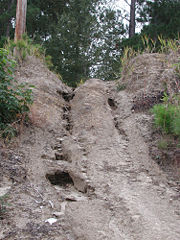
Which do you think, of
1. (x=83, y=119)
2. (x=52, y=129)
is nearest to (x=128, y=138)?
(x=83, y=119)

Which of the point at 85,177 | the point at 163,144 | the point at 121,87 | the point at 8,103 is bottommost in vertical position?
the point at 85,177

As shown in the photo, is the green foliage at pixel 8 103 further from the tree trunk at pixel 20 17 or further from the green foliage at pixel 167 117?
the tree trunk at pixel 20 17

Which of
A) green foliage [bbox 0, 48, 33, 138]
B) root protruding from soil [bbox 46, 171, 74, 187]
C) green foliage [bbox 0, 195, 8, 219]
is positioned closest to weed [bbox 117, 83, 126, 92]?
green foliage [bbox 0, 48, 33, 138]

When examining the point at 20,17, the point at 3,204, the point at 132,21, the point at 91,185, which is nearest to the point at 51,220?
the point at 3,204

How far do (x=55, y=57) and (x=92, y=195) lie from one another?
27.1 ft

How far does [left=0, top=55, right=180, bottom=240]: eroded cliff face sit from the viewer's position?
8.23 feet

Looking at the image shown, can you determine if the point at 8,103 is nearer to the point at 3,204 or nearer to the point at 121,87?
the point at 3,204

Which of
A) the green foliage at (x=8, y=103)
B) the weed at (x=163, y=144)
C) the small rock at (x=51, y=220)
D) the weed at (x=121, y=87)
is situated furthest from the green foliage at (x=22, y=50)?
the small rock at (x=51, y=220)

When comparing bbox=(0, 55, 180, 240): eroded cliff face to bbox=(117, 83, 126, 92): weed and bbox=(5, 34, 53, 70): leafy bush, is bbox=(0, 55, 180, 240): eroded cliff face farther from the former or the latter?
bbox=(5, 34, 53, 70): leafy bush

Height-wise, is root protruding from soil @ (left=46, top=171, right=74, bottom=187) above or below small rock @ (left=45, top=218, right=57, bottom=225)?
above

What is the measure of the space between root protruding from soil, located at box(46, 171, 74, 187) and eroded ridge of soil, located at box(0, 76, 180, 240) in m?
0.01

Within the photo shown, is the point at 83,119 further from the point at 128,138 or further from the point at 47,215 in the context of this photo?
the point at 47,215

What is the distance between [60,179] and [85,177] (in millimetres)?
359

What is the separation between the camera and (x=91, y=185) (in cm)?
334
